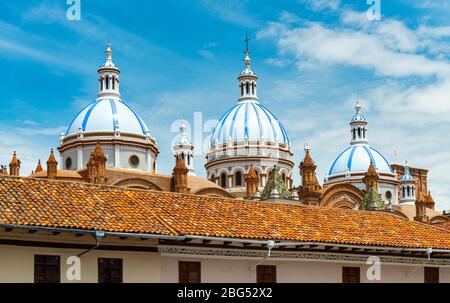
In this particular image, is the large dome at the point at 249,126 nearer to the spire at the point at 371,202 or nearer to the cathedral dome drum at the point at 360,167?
the cathedral dome drum at the point at 360,167

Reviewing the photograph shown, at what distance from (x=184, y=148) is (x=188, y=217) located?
52487 millimetres

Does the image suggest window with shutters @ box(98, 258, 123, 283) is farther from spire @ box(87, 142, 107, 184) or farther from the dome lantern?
the dome lantern

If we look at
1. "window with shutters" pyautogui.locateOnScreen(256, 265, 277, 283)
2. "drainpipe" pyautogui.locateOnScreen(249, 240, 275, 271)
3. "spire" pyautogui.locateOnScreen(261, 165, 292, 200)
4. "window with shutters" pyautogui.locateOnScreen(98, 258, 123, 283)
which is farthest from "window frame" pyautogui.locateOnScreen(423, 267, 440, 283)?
"spire" pyautogui.locateOnScreen(261, 165, 292, 200)

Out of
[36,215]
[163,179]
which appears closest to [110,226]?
[36,215]

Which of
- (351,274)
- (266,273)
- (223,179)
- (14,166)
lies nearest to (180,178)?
(14,166)

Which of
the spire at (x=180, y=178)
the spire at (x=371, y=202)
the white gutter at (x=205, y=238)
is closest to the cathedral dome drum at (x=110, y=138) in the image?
the spire at (x=180, y=178)

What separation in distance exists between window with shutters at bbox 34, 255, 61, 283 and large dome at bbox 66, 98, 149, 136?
42.6 metres

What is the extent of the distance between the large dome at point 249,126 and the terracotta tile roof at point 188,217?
47.1 meters

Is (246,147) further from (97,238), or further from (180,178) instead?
(97,238)

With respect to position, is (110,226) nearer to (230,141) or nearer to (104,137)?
(104,137)

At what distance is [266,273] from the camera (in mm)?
23344

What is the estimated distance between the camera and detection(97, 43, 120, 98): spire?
215 feet

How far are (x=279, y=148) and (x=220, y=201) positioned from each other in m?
50.4

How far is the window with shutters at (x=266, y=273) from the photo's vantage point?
76.0 feet
